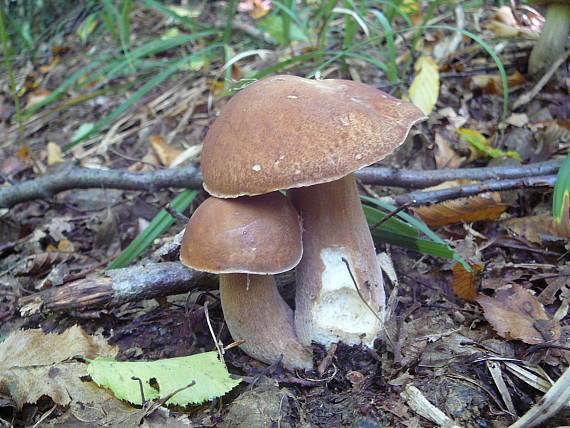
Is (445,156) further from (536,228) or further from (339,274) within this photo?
(339,274)

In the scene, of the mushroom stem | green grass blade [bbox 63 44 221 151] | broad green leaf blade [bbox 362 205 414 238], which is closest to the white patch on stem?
the mushroom stem

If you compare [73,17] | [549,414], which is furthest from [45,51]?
[549,414]

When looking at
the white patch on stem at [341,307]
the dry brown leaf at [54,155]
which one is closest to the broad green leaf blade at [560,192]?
the white patch on stem at [341,307]

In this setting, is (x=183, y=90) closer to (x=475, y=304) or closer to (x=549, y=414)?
(x=475, y=304)

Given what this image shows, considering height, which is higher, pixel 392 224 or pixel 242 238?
pixel 242 238

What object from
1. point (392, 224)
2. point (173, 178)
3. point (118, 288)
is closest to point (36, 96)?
point (173, 178)
